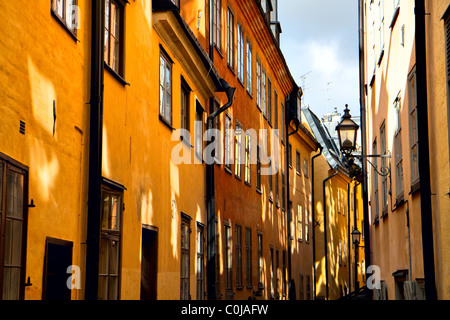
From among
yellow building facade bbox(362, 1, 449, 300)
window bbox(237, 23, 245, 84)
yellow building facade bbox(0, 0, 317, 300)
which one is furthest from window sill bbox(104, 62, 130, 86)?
window bbox(237, 23, 245, 84)

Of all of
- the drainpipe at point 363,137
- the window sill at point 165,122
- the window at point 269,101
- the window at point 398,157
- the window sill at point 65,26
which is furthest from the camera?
the window at point 269,101

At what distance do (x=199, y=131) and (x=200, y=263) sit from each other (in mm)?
2656

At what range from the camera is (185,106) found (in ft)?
49.0

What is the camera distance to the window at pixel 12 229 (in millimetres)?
6402

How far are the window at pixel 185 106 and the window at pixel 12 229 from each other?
7.79 metres

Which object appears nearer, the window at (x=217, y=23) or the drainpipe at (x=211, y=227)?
the drainpipe at (x=211, y=227)

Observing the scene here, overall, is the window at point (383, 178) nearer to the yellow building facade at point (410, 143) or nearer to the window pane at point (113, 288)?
the yellow building facade at point (410, 143)

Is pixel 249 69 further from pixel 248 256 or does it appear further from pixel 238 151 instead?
pixel 248 256

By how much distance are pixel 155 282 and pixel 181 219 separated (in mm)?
2084

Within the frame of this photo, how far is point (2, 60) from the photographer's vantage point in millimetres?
6336

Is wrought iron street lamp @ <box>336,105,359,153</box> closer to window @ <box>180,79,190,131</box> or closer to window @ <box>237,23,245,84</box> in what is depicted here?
window @ <box>180,79,190,131</box>

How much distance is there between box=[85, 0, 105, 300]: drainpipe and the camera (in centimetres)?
853

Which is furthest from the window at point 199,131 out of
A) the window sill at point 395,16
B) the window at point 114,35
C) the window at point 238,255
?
the window at point 114,35

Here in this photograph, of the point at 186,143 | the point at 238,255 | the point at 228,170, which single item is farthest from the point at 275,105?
the point at 186,143
